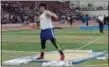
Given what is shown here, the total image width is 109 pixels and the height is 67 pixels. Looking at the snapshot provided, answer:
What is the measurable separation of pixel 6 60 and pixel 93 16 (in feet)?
126

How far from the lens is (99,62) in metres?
12.2

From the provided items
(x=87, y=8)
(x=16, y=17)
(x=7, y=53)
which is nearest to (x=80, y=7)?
(x=87, y=8)

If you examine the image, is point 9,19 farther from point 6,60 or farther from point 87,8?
point 6,60

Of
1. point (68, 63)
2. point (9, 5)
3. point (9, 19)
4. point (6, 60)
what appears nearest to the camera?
point (68, 63)

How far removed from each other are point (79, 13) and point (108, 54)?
117 ft

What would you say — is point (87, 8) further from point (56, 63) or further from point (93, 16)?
point (56, 63)

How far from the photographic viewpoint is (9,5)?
154 feet

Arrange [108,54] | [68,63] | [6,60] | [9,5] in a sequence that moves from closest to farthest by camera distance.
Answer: [68,63]
[6,60]
[108,54]
[9,5]

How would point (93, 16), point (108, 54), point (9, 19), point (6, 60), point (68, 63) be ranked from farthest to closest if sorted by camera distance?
1. point (93, 16)
2. point (9, 19)
3. point (108, 54)
4. point (6, 60)
5. point (68, 63)

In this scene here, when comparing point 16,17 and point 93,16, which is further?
point 93,16

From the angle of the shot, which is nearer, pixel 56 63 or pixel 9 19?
pixel 56 63

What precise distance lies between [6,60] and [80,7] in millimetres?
36155

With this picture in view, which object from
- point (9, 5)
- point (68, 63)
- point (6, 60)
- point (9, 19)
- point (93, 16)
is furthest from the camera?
point (93, 16)

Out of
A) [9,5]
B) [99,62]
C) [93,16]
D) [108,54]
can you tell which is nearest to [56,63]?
[99,62]
